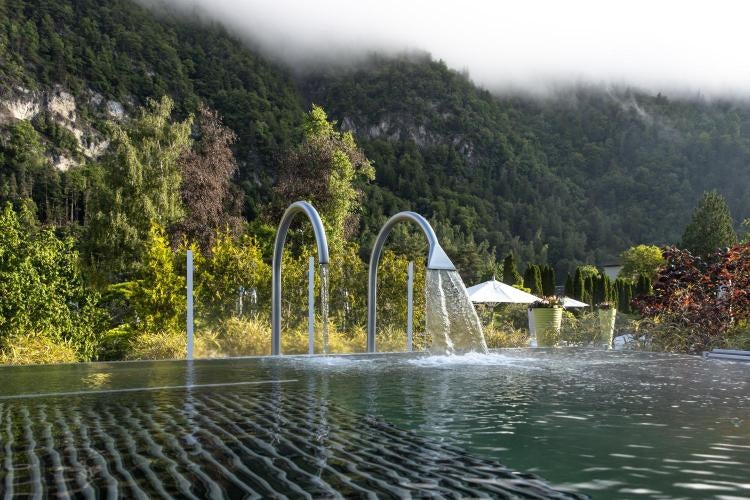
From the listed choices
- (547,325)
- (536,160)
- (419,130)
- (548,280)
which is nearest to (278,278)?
(547,325)

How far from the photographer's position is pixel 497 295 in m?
Result: 17.4

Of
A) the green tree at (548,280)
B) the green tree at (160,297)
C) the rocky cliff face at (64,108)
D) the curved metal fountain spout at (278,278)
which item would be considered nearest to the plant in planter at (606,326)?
the curved metal fountain spout at (278,278)

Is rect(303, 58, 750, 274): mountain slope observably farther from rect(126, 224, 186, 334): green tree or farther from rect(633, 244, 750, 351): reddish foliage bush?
rect(633, 244, 750, 351): reddish foliage bush

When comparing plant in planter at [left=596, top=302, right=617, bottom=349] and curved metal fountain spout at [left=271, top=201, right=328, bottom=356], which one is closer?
curved metal fountain spout at [left=271, top=201, right=328, bottom=356]

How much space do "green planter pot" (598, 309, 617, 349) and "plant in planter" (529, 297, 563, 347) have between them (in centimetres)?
66

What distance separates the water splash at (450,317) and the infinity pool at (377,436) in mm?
2340

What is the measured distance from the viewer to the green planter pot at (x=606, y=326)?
1176 cm

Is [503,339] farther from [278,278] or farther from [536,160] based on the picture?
[536,160]

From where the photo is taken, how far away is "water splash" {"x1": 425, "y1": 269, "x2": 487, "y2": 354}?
25.4 feet

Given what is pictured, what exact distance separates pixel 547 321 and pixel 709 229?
43.3 meters

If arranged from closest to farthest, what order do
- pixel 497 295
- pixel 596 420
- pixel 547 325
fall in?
pixel 596 420
pixel 547 325
pixel 497 295

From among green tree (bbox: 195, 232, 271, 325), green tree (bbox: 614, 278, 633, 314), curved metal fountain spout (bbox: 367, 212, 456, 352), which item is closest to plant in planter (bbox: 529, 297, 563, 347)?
curved metal fountain spout (bbox: 367, 212, 456, 352)

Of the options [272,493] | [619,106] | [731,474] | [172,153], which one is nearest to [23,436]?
[272,493]

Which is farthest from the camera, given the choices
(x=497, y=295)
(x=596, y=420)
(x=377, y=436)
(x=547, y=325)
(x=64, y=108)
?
(x=64, y=108)
